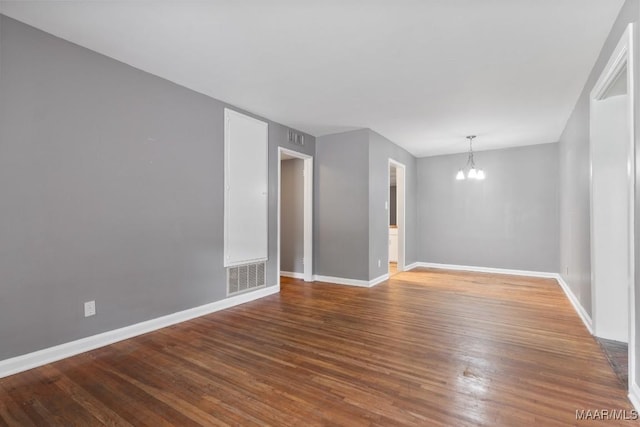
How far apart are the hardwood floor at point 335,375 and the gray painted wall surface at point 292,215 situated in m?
2.26

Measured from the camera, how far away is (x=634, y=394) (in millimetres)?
1820

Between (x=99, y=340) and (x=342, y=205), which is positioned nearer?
(x=99, y=340)

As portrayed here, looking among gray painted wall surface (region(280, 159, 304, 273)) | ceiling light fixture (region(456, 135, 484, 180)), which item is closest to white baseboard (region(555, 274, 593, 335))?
ceiling light fixture (region(456, 135, 484, 180))

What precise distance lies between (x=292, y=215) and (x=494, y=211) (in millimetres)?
4202

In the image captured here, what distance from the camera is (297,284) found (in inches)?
205

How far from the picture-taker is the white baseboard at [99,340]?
2.24 metres

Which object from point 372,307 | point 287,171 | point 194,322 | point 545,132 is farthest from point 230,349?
point 545,132

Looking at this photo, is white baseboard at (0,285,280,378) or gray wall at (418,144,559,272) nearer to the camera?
white baseboard at (0,285,280,378)

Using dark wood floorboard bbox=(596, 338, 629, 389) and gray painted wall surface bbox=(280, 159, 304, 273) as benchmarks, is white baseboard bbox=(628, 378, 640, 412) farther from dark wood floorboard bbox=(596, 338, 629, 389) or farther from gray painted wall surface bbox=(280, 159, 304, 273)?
gray painted wall surface bbox=(280, 159, 304, 273)

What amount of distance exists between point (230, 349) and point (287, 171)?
12.9 feet

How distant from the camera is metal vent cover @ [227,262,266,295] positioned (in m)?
3.92

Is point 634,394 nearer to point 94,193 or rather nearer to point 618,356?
point 618,356

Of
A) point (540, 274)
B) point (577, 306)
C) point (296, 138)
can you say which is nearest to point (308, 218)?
point (296, 138)

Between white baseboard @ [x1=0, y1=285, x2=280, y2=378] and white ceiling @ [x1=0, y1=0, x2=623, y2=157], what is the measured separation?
2.49m
